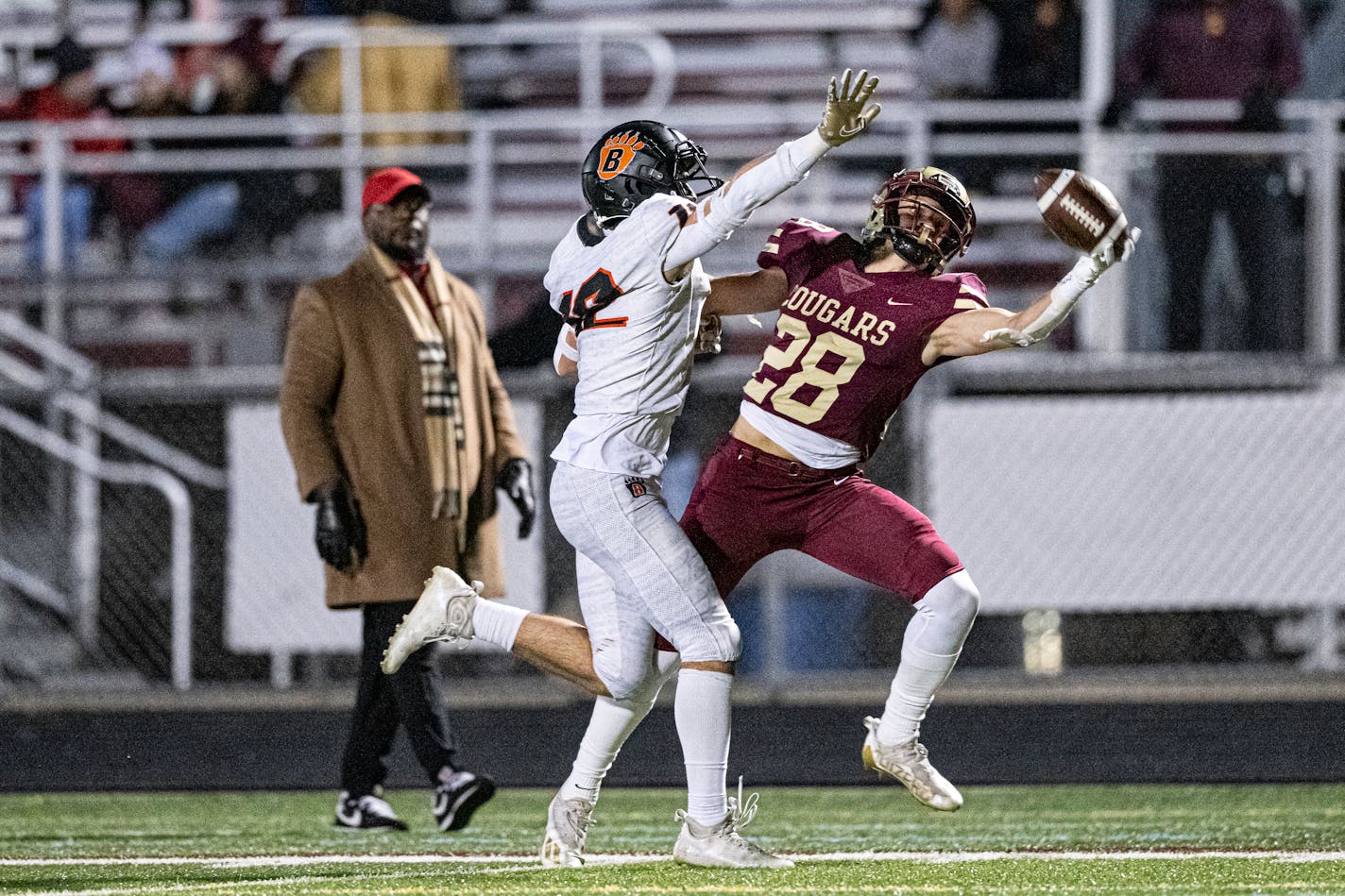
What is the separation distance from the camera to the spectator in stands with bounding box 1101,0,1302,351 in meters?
10.6

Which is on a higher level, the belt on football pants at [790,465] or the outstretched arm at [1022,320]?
the outstretched arm at [1022,320]

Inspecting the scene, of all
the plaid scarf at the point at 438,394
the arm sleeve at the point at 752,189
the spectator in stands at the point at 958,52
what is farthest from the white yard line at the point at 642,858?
the spectator in stands at the point at 958,52

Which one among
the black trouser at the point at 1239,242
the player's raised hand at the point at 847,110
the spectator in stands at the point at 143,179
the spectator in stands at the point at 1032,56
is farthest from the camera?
the spectator in stands at the point at 143,179

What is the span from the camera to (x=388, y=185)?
646 cm

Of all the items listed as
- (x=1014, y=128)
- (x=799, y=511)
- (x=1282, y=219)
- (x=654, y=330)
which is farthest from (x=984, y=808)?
(x=1014, y=128)

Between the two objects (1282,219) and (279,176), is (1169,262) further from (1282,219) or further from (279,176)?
(279,176)

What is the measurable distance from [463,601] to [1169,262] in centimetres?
621

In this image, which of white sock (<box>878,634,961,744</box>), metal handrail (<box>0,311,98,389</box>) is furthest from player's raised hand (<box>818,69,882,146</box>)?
metal handrail (<box>0,311,98,389</box>)

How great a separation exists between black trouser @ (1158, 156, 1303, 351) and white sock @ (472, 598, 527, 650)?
20.2ft

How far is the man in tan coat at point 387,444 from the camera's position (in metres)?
6.42

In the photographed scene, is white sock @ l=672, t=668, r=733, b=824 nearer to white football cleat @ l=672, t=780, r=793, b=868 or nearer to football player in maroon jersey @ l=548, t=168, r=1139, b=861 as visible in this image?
white football cleat @ l=672, t=780, r=793, b=868

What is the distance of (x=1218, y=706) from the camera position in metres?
10.1

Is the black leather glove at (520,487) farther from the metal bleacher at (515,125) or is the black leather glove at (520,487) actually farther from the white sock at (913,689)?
the metal bleacher at (515,125)

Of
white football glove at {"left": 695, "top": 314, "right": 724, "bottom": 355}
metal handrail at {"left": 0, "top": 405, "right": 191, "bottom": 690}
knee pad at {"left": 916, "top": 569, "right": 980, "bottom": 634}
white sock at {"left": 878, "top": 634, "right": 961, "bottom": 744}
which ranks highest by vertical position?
white football glove at {"left": 695, "top": 314, "right": 724, "bottom": 355}
